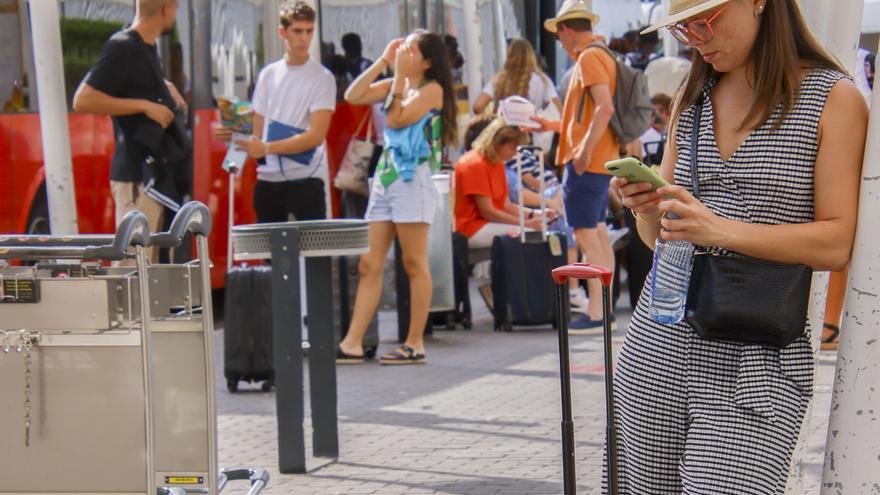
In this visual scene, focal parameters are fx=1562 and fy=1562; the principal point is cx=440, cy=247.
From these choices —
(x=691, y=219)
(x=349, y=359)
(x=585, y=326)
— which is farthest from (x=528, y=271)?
(x=691, y=219)

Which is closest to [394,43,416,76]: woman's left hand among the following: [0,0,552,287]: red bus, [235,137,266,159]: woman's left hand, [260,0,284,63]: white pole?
[235,137,266,159]: woman's left hand

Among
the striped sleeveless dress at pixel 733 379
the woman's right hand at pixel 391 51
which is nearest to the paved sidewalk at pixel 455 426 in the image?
the woman's right hand at pixel 391 51

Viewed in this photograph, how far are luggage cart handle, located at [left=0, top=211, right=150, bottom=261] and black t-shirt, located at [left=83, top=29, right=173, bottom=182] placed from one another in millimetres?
4559

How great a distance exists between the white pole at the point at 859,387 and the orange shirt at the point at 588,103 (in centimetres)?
663

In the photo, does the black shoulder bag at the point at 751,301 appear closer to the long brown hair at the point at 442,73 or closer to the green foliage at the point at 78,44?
the long brown hair at the point at 442,73

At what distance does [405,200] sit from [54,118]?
206 cm

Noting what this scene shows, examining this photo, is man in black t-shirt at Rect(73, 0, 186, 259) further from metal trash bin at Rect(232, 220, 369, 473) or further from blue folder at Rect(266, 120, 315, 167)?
metal trash bin at Rect(232, 220, 369, 473)

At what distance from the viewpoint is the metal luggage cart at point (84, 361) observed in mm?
4395

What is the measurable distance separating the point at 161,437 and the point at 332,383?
2136 millimetres

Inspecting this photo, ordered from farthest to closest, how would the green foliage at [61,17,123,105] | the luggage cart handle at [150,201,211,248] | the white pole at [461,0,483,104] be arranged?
the white pole at [461,0,483,104], the green foliage at [61,17,123,105], the luggage cart handle at [150,201,211,248]

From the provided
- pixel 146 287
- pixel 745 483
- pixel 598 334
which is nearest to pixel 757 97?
pixel 745 483

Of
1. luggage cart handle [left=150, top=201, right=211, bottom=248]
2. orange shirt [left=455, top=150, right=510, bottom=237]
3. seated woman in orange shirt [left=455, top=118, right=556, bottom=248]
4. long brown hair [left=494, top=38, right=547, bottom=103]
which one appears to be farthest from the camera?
long brown hair [left=494, top=38, right=547, bottom=103]

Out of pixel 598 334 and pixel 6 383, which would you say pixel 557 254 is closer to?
pixel 598 334

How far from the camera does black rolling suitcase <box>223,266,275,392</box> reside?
8258 mm
